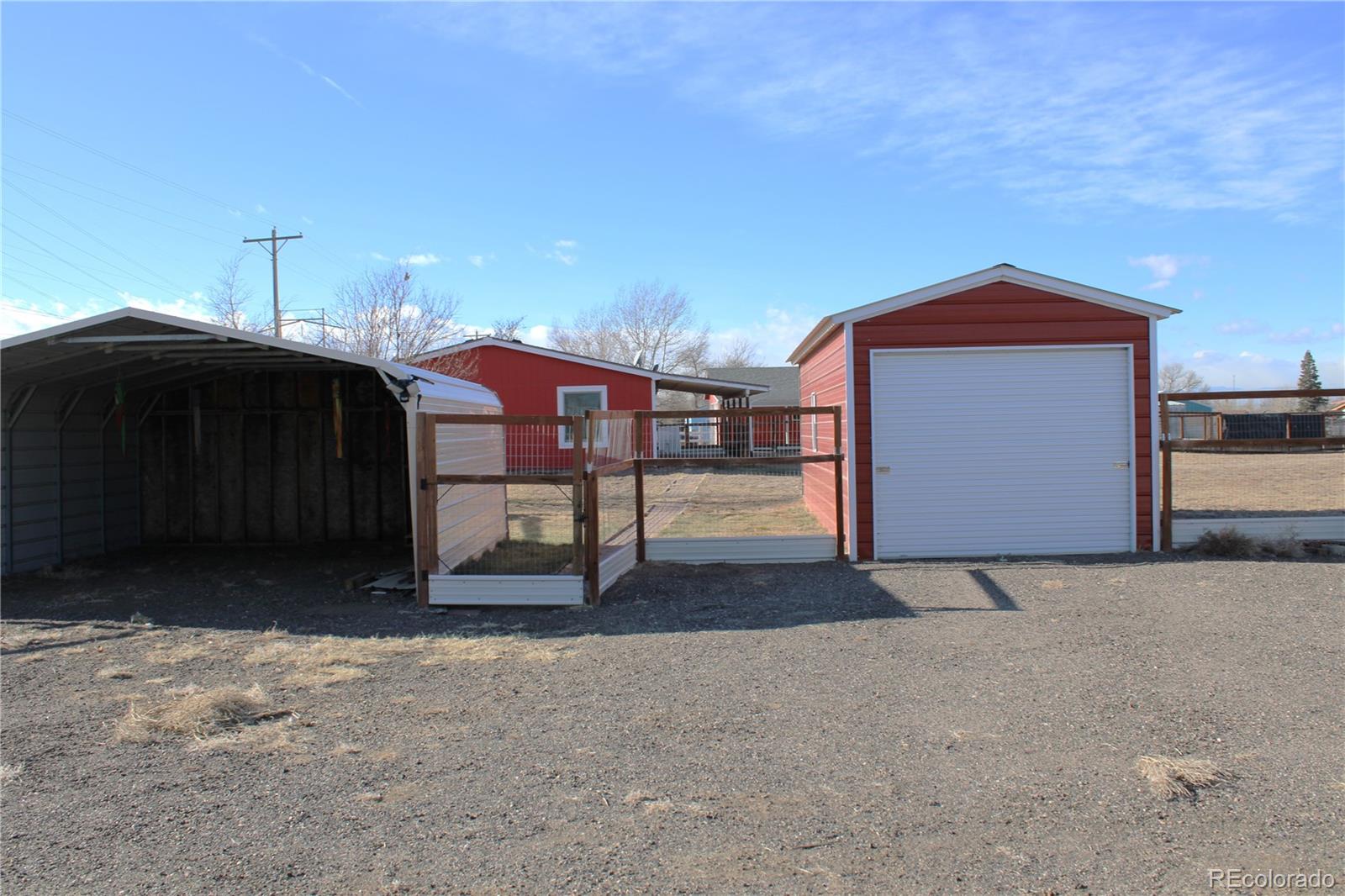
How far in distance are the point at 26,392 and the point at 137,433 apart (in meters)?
2.56

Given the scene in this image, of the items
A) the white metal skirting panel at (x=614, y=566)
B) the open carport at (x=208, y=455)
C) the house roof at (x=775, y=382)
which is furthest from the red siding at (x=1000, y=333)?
the house roof at (x=775, y=382)

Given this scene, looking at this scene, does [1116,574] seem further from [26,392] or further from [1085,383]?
[26,392]

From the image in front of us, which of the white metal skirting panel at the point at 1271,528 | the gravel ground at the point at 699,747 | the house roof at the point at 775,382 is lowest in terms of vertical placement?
the gravel ground at the point at 699,747

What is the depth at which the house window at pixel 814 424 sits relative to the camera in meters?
11.6

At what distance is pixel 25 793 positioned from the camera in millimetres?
3719

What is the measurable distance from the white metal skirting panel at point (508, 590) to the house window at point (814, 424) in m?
5.21

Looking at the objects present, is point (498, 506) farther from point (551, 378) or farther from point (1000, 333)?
point (551, 378)

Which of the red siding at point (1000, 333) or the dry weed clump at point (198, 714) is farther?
the red siding at point (1000, 333)

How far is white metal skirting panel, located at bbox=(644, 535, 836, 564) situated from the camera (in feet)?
30.7

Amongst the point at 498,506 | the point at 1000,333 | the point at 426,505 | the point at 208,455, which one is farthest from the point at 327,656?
the point at 208,455

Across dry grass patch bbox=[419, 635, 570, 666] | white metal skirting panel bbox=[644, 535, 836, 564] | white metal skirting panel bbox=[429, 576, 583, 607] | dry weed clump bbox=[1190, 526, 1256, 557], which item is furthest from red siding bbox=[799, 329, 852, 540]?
dry grass patch bbox=[419, 635, 570, 666]

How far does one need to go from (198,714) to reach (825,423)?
7.89 meters

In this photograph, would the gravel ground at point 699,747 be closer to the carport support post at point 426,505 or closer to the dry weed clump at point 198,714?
the dry weed clump at point 198,714

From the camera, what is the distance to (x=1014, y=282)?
9281 mm
